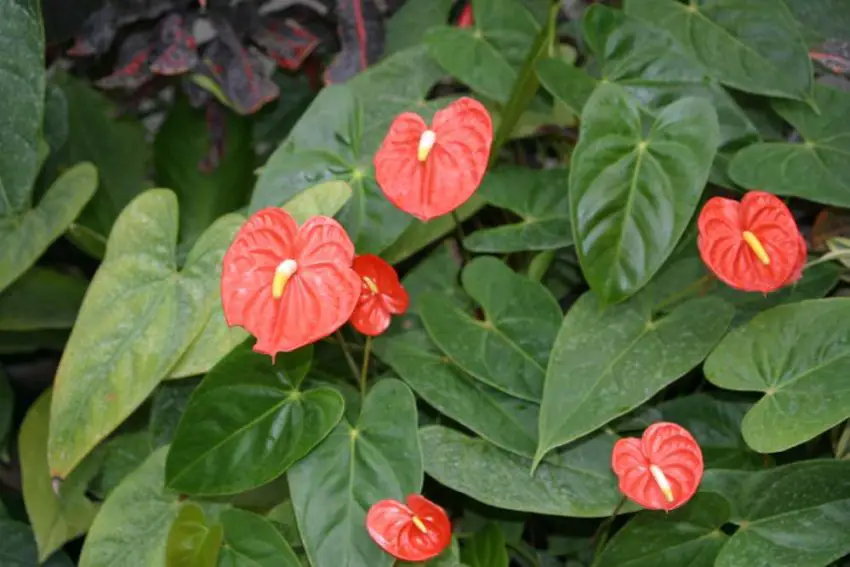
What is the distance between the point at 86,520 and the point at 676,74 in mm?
865

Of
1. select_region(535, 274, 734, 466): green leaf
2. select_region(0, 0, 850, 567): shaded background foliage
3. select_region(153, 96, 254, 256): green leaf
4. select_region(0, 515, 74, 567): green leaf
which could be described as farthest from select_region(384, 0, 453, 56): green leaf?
select_region(0, 515, 74, 567): green leaf

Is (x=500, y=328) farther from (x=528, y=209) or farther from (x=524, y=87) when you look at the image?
(x=524, y=87)

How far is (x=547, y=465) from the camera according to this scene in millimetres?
901

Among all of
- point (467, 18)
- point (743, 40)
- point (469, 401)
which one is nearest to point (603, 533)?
point (469, 401)

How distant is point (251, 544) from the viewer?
0.89m

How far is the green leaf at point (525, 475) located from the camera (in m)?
0.86

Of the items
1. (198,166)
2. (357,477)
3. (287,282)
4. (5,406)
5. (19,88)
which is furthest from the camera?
(198,166)

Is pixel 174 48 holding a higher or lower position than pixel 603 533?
higher

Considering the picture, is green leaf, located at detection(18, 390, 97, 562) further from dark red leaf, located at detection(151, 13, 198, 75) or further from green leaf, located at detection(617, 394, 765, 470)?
green leaf, located at detection(617, 394, 765, 470)

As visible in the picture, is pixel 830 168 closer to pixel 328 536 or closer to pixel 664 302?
pixel 664 302

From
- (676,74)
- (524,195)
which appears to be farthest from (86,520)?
(676,74)

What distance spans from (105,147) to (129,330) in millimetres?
526

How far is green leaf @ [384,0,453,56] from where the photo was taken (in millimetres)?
1230

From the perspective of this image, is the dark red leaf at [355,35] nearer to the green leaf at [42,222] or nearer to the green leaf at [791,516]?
the green leaf at [42,222]
